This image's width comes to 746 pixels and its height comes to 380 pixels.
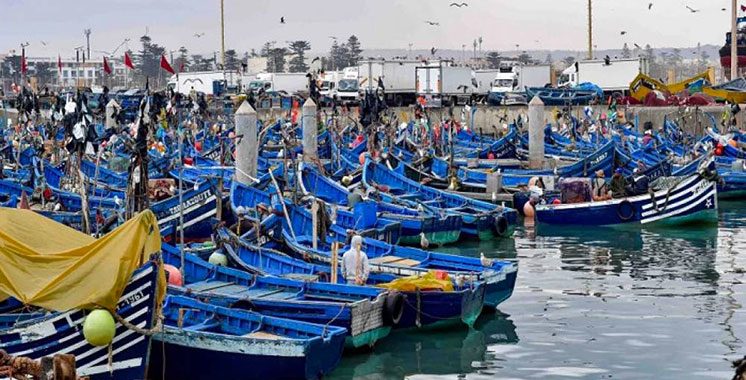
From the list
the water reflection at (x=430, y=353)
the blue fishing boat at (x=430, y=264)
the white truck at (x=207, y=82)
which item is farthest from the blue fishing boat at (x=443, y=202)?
the white truck at (x=207, y=82)

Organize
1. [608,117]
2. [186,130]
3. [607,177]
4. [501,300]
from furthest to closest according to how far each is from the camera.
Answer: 1. [608,117]
2. [186,130]
3. [607,177]
4. [501,300]

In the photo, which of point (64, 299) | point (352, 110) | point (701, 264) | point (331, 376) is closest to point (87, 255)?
point (64, 299)

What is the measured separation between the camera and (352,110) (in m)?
76.9

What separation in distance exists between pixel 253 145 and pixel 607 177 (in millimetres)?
13438

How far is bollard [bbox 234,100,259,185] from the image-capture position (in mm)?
37656

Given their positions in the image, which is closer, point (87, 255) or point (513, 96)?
point (87, 255)

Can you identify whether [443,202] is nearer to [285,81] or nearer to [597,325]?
[597,325]

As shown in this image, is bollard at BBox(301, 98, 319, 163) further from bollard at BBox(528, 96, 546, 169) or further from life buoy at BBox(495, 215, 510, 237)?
life buoy at BBox(495, 215, 510, 237)

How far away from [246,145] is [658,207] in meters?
12.1

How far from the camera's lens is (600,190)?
131 feet

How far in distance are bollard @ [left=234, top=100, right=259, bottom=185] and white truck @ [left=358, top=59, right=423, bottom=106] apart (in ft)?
148

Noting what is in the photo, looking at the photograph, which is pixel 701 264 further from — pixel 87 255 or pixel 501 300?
pixel 87 255

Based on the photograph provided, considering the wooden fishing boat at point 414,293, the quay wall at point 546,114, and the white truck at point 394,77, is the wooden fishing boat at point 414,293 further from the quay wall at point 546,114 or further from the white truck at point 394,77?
the white truck at point 394,77

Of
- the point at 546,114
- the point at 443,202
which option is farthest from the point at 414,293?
the point at 546,114
